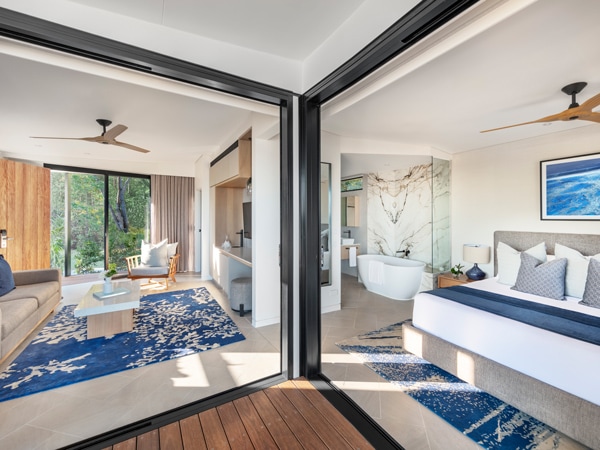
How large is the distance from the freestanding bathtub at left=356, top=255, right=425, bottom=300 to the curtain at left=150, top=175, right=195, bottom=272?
4329 mm

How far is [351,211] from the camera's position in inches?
256

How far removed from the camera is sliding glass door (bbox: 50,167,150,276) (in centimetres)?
572

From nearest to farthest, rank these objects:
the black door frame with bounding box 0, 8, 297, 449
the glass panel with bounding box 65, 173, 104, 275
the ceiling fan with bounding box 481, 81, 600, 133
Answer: the black door frame with bounding box 0, 8, 297, 449, the ceiling fan with bounding box 481, 81, 600, 133, the glass panel with bounding box 65, 173, 104, 275

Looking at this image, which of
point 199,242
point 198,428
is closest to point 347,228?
point 199,242

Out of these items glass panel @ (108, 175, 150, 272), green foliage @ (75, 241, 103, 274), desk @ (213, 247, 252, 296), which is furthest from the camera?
glass panel @ (108, 175, 150, 272)

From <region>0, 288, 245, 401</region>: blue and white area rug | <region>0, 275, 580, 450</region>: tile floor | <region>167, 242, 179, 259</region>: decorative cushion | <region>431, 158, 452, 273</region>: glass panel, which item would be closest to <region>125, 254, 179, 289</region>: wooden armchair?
<region>167, 242, 179, 259</region>: decorative cushion

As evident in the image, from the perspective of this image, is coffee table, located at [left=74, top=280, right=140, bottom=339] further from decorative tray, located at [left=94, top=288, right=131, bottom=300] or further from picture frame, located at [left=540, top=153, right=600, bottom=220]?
picture frame, located at [left=540, top=153, right=600, bottom=220]

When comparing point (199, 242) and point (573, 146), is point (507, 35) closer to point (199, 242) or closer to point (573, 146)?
point (573, 146)

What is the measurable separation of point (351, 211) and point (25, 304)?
553 centimetres

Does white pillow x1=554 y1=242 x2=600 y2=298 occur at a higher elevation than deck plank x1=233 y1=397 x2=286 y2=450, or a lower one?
higher

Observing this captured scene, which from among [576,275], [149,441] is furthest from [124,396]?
[576,275]

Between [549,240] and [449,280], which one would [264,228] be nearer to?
[449,280]

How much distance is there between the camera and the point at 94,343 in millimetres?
3020

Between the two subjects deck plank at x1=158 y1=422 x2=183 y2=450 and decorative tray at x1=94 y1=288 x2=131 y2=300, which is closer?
deck plank at x1=158 y1=422 x2=183 y2=450
